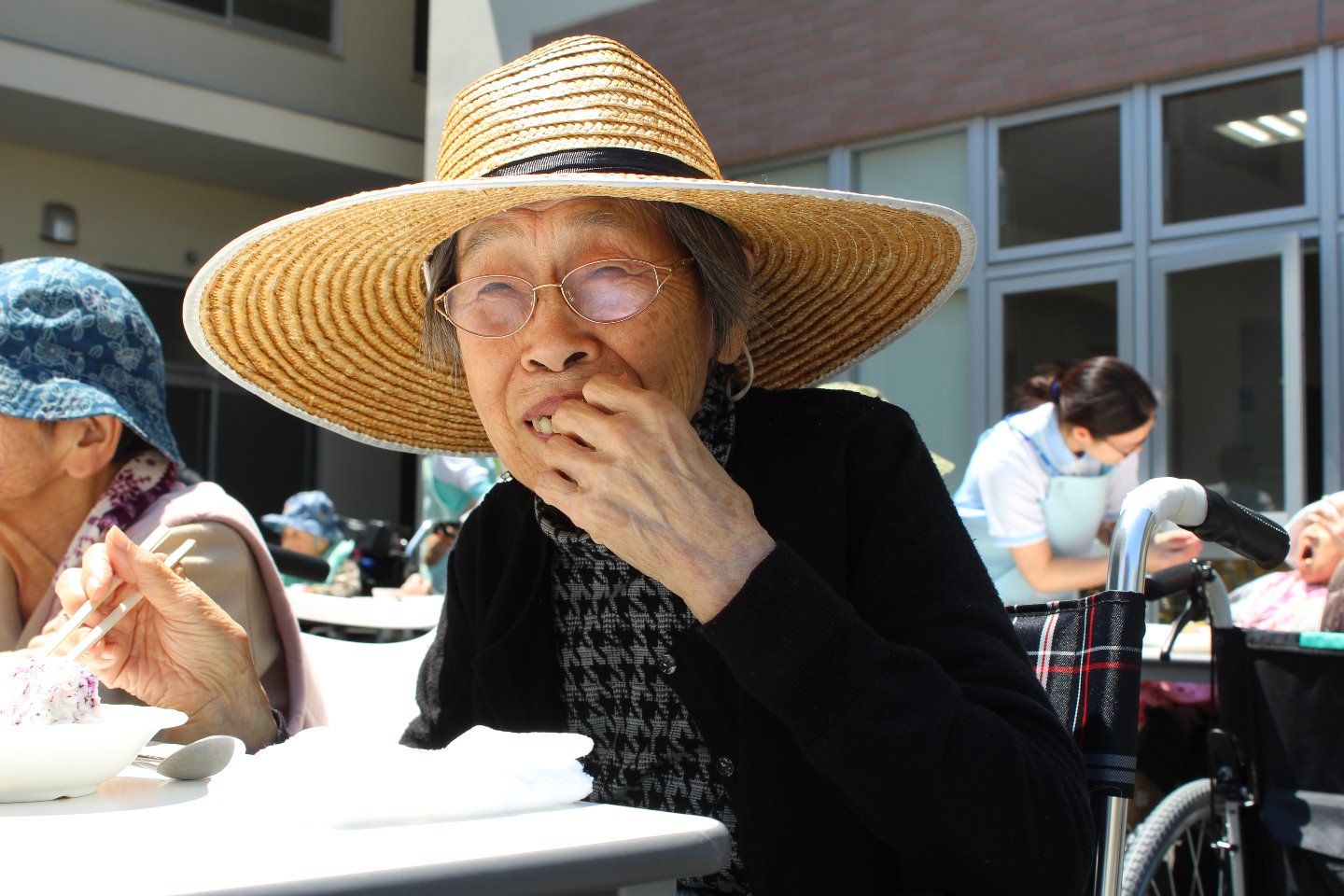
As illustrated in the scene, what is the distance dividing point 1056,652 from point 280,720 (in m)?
1.10

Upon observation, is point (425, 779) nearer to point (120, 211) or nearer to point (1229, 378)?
point (1229, 378)

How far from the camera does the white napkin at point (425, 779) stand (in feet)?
3.22

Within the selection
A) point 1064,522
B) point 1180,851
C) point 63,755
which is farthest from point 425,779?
point 1064,522

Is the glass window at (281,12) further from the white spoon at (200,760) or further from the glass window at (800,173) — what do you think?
the white spoon at (200,760)

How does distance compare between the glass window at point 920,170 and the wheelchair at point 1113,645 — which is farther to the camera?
the glass window at point 920,170

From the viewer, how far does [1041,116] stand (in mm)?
7867

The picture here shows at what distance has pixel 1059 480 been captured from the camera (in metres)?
4.84

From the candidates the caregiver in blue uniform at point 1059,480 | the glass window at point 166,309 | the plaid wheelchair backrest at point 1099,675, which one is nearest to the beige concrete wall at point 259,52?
the glass window at point 166,309

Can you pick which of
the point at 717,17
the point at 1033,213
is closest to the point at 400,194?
the point at 1033,213

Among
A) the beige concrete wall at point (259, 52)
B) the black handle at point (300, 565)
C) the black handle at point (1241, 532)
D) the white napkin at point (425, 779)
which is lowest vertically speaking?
the white napkin at point (425, 779)

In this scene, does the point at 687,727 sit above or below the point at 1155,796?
above

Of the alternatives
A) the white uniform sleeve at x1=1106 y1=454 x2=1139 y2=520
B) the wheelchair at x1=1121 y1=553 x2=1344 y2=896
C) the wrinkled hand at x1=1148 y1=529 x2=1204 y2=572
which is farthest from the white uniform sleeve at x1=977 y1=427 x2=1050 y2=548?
the wheelchair at x1=1121 y1=553 x2=1344 y2=896

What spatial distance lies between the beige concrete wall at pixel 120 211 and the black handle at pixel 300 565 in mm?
10487

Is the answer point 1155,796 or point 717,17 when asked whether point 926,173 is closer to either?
point 717,17
